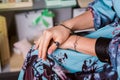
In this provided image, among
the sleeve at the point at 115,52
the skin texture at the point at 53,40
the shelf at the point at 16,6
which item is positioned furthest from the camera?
the shelf at the point at 16,6

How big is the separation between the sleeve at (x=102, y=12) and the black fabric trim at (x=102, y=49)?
200 mm

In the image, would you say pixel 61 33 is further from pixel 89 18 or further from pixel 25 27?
pixel 25 27

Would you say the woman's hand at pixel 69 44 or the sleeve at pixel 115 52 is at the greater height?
the sleeve at pixel 115 52

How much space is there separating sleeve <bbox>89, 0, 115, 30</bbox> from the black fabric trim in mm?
200

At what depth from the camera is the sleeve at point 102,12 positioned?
1.03 m

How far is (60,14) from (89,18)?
563 millimetres

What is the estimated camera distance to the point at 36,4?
155 cm

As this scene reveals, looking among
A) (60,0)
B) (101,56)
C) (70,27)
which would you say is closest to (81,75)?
(101,56)

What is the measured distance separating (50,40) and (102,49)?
21 centimetres

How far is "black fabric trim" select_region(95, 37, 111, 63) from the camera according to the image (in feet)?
2.70

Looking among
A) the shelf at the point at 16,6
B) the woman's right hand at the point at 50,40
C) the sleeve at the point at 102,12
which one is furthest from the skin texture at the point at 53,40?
the shelf at the point at 16,6

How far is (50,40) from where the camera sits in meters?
0.96

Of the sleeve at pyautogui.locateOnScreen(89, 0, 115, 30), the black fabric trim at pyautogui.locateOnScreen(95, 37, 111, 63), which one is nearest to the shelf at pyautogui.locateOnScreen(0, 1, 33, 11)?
the sleeve at pyautogui.locateOnScreen(89, 0, 115, 30)

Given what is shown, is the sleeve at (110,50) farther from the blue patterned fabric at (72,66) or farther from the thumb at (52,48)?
the thumb at (52,48)
